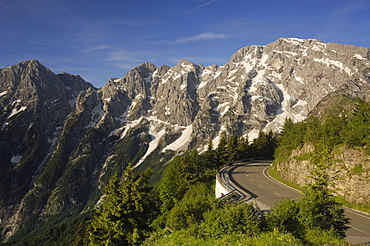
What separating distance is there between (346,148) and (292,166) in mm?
12823

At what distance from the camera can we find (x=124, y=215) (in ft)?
77.8

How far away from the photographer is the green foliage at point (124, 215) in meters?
22.9

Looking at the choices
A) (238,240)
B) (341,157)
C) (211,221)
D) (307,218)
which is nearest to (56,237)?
(211,221)

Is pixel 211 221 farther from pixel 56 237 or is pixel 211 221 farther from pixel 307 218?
pixel 56 237

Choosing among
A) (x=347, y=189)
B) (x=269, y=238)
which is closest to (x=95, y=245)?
(x=269, y=238)

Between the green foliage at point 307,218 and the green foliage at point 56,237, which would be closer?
the green foliage at point 307,218

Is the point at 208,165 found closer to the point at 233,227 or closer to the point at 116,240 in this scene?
the point at 116,240

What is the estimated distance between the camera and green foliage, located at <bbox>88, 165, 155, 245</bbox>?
2289cm

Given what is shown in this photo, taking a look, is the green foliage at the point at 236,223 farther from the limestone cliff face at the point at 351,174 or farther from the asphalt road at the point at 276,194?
the limestone cliff face at the point at 351,174

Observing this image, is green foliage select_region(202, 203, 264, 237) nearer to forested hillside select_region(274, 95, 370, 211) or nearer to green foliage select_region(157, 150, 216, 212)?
forested hillside select_region(274, 95, 370, 211)

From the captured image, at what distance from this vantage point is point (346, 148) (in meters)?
Answer: 30.0

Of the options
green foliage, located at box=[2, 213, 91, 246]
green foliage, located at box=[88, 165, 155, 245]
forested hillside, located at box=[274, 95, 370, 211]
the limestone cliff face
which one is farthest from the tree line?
green foliage, located at box=[2, 213, 91, 246]

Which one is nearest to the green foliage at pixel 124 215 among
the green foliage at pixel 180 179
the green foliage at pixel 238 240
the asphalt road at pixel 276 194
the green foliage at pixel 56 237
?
the green foliage at pixel 238 240

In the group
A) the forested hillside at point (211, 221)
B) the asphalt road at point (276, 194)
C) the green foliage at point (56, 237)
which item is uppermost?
the forested hillside at point (211, 221)
